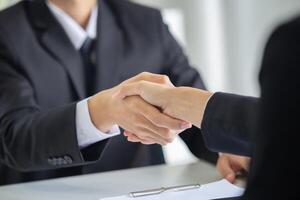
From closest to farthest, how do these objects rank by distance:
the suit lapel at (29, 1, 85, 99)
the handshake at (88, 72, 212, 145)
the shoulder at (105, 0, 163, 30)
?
the handshake at (88, 72, 212, 145) < the suit lapel at (29, 1, 85, 99) < the shoulder at (105, 0, 163, 30)

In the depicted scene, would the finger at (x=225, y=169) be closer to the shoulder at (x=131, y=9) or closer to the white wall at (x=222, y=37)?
the shoulder at (x=131, y=9)

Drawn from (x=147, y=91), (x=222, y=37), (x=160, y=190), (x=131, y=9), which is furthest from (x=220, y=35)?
(x=160, y=190)

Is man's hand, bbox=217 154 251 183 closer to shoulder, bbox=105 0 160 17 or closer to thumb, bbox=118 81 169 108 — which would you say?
thumb, bbox=118 81 169 108

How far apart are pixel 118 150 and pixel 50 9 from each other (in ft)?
1.17

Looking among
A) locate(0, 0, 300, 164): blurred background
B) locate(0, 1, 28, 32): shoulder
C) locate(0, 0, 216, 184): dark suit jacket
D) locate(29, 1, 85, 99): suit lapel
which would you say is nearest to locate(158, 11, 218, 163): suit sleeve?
locate(0, 0, 216, 184): dark suit jacket

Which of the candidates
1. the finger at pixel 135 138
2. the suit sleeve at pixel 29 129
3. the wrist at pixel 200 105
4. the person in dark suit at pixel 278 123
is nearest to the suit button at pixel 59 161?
the suit sleeve at pixel 29 129

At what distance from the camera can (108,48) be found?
1165 mm

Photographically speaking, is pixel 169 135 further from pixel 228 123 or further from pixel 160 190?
pixel 228 123

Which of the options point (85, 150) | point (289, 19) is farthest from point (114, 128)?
point (289, 19)

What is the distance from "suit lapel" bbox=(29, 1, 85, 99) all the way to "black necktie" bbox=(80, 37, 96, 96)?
0.05 ft

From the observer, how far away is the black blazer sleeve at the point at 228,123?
0.68 metres

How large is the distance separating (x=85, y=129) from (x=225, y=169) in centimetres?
28

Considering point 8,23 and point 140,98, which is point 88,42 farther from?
point 140,98

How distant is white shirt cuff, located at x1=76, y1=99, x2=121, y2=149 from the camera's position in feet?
3.08
